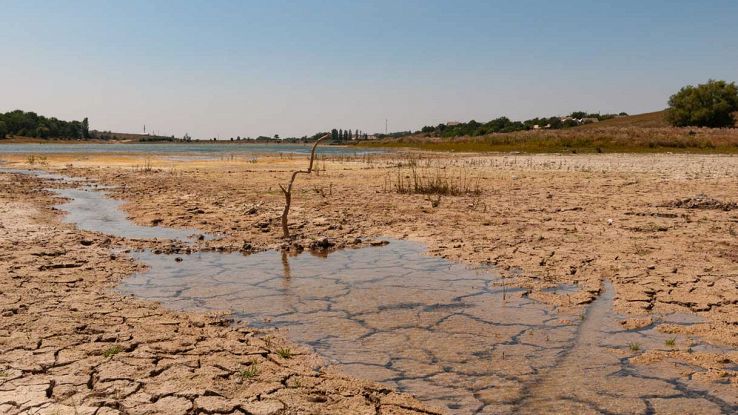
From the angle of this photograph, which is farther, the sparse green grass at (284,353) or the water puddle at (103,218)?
the water puddle at (103,218)

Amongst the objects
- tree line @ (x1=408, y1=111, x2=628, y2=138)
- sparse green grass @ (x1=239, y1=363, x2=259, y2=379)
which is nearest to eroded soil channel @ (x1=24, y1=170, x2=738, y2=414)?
sparse green grass @ (x1=239, y1=363, x2=259, y2=379)

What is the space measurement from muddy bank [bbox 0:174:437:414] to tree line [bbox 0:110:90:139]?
118 meters

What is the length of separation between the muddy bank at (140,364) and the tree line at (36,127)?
388ft

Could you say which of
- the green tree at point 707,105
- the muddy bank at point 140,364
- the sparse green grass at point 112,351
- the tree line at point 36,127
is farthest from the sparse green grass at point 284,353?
the tree line at point 36,127

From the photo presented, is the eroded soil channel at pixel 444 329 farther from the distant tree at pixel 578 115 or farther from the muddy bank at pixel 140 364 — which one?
the distant tree at pixel 578 115

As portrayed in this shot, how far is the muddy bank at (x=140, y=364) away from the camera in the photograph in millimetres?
3461

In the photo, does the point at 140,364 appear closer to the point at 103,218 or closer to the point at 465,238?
the point at 465,238

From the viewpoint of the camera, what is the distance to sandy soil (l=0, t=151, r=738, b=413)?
4.82 meters

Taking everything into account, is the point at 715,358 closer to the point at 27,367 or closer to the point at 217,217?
the point at 27,367

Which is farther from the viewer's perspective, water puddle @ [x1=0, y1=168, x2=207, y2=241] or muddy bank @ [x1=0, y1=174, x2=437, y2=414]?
water puddle @ [x1=0, y1=168, x2=207, y2=241]

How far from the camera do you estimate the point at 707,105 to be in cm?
6028

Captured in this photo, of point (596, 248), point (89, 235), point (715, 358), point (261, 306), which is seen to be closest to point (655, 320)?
point (715, 358)

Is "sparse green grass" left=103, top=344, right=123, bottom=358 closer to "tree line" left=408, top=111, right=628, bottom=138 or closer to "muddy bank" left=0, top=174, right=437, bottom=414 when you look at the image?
"muddy bank" left=0, top=174, right=437, bottom=414

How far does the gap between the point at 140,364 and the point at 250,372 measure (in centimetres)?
80
